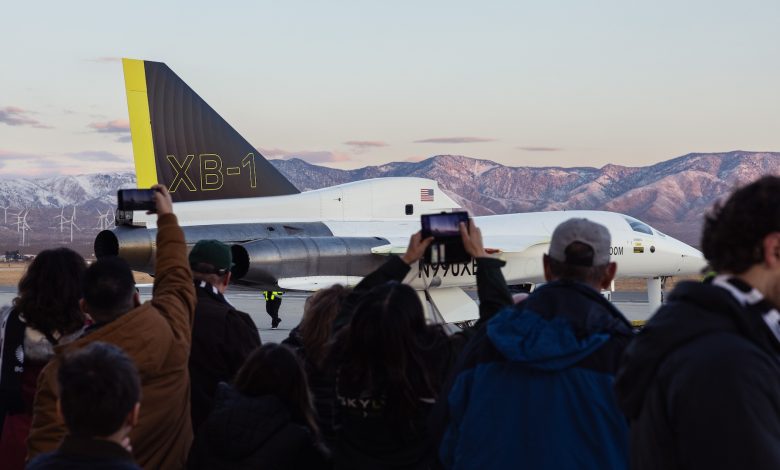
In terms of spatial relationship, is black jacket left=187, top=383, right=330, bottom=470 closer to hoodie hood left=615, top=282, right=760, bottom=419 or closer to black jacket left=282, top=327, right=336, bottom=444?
black jacket left=282, top=327, right=336, bottom=444

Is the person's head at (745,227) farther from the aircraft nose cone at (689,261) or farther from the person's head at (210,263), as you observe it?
the aircraft nose cone at (689,261)

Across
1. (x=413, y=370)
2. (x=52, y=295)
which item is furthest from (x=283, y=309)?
(x=413, y=370)

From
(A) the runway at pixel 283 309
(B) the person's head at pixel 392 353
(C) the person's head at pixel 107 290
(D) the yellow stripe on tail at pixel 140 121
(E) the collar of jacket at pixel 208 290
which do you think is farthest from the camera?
(A) the runway at pixel 283 309

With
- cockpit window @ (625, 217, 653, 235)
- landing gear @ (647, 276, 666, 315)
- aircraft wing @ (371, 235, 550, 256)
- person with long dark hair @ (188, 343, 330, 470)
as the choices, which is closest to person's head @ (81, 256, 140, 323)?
person with long dark hair @ (188, 343, 330, 470)

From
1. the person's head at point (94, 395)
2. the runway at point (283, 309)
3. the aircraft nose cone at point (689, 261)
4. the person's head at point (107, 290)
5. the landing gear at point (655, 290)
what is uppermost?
the person's head at point (107, 290)

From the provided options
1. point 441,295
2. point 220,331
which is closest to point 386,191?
point 441,295

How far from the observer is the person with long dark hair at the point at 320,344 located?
4.52 metres

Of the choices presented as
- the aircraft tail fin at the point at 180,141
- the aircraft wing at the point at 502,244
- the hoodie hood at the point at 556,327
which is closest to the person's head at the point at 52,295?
the hoodie hood at the point at 556,327

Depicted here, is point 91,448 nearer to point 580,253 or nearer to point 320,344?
point 580,253

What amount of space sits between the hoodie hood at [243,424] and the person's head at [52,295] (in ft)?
3.63

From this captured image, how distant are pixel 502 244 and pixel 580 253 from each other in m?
15.9

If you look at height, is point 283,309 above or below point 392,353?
below

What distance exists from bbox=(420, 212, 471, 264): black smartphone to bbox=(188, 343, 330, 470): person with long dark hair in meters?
1.06

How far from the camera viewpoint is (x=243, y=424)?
3744 mm
